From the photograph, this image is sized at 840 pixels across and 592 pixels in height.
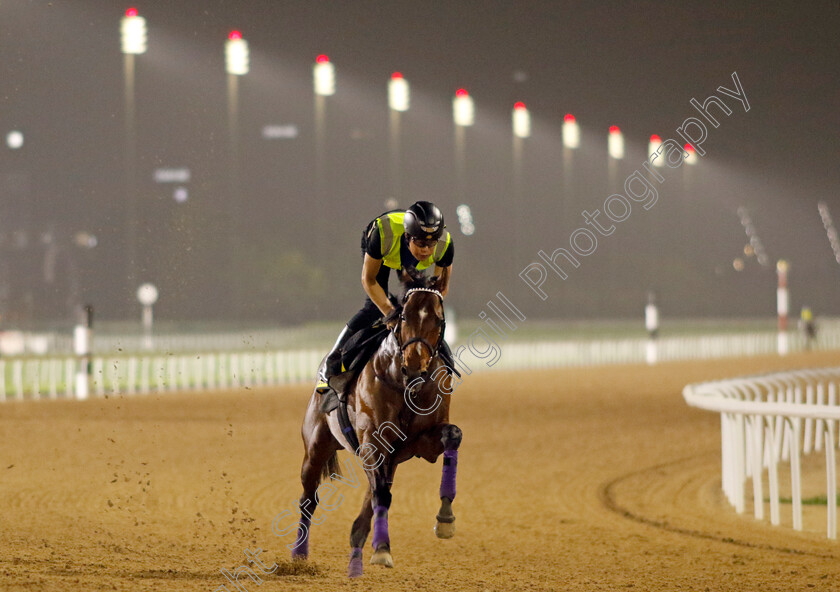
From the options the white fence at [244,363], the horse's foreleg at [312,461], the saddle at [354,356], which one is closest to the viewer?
the saddle at [354,356]

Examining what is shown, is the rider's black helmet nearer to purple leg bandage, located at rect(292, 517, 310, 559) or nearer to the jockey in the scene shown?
the jockey

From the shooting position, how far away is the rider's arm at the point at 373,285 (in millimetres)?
6055

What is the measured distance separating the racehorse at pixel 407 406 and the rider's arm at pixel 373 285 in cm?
16

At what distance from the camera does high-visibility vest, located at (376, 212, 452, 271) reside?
6.06m

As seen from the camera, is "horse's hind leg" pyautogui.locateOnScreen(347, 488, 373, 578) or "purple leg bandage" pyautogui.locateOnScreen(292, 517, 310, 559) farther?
"purple leg bandage" pyautogui.locateOnScreen(292, 517, 310, 559)

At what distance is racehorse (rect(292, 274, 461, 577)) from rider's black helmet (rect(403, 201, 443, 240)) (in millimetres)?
250

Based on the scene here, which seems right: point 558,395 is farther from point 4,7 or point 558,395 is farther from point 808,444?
point 4,7

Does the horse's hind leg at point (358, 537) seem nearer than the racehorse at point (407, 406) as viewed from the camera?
No

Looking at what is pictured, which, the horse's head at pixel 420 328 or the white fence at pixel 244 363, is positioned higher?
the horse's head at pixel 420 328

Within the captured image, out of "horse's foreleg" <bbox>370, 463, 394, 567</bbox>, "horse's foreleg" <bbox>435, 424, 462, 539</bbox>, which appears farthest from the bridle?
"horse's foreleg" <bbox>370, 463, 394, 567</bbox>

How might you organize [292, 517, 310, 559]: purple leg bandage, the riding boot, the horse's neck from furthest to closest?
[292, 517, 310, 559]: purple leg bandage, the riding boot, the horse's neck

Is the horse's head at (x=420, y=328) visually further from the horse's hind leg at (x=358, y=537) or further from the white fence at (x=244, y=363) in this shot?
the white fence at (x=244, y=363)

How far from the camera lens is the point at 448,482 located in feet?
19.1

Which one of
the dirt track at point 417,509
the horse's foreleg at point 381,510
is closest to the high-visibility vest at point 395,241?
the horse's foreleg at point 381,510
